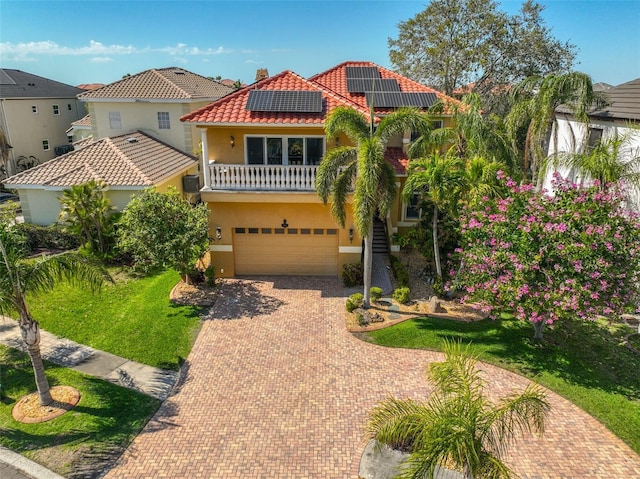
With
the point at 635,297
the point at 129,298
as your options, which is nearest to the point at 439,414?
the point at 635,297

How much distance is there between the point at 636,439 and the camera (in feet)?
32.4

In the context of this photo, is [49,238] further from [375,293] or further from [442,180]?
[442,180]

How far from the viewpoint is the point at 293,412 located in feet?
35.5

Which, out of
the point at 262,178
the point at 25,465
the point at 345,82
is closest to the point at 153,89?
the point at 345,82

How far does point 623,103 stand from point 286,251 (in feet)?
50.8

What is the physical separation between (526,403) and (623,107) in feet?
50.9

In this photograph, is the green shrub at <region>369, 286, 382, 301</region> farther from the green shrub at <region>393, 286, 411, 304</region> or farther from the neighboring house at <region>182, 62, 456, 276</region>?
the neighboring house at <region>182, 62, 456, 276</region>

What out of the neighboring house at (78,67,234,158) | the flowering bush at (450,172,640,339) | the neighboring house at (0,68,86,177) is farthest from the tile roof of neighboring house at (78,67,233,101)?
the flowering bush at (450,172,640,339)

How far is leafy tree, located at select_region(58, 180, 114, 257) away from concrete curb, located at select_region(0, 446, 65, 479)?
1175 centimetres

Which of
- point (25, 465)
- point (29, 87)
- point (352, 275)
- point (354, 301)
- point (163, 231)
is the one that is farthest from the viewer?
point (29, 87)

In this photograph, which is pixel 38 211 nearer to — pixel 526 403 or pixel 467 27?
pixel 526 403

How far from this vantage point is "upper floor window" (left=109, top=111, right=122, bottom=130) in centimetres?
2839

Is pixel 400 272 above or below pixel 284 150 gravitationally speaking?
below

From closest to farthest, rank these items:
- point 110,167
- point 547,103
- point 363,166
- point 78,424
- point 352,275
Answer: point 78,424 < point 363,166 < point 547,103 < point 352,275 < point 110,167
